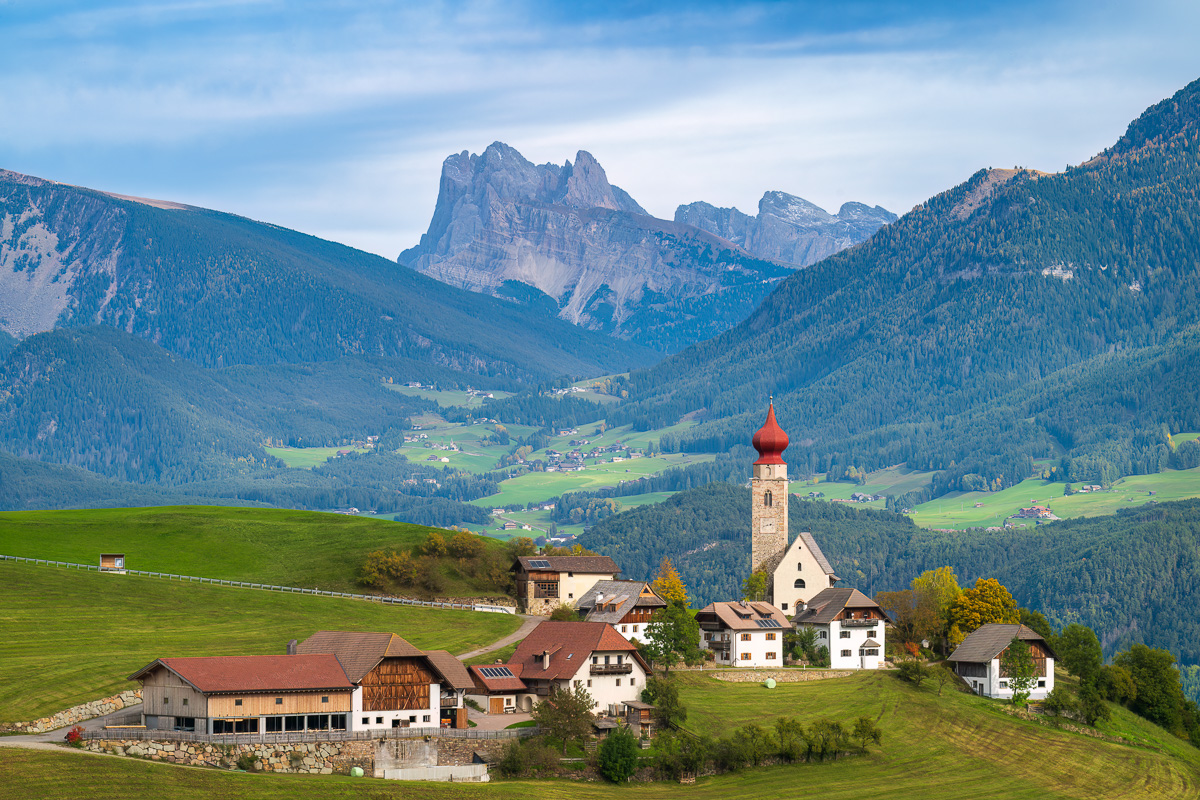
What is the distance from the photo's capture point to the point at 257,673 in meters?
96.0

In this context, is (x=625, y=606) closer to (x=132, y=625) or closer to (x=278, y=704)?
(x=132, y=625)

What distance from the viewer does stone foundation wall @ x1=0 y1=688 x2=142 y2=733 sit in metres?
91.1

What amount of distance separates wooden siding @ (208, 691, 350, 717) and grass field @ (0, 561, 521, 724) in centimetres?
1014

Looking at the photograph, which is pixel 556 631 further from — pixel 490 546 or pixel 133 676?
pixel 490 546

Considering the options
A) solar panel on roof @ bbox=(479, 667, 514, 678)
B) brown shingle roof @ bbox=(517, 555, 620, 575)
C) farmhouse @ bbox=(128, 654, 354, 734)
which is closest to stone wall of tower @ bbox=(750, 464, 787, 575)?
brown shingle roof @ bbox=(517, 555, 620, 575)

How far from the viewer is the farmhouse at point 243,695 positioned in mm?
93250

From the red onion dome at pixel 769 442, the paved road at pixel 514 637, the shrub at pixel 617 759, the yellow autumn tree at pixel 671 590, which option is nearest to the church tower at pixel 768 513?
the red onion dome at pixel 769 442

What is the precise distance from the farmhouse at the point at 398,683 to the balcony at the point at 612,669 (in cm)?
1148

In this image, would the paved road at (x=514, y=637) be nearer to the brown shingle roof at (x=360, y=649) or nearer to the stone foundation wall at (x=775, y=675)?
the stone foundation wall at (x=775, y=675)

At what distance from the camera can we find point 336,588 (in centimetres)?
15238

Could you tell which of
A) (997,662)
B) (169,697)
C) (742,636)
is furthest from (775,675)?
(169,697)

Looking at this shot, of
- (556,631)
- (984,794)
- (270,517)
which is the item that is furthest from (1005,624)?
(270,517)

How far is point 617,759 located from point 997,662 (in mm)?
49605

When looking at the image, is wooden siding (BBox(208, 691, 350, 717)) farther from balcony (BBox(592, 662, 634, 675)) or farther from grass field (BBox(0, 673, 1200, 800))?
balcony (BBox(592, 662, 634, 675))
